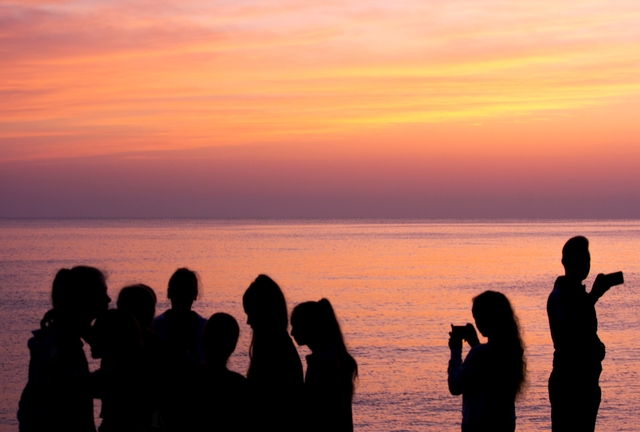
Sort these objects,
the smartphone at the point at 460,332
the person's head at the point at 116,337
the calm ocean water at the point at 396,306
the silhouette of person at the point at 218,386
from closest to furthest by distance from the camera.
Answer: the person's head at the point at 116,337, the silhouette of person at the point at 218,386, the smartphone at the point at 460,332, the calm ocean water at the point at 396,306

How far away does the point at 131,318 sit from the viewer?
4.03m

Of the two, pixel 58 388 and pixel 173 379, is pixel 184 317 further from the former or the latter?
pixel 58 388

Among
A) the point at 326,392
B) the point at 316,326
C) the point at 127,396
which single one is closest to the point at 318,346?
the point at 316,326

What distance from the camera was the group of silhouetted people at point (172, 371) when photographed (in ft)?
12.9

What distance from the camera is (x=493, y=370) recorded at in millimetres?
5047

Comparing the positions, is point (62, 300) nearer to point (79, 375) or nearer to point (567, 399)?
point (79, 375)

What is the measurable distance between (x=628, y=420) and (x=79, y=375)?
12540 mm

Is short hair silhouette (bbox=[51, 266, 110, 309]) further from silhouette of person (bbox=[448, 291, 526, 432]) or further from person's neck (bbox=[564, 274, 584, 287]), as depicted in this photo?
person's neck (bbox=[564, 274, 584, 287])

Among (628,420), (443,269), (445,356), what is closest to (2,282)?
(443,269)

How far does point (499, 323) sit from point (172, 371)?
2.12 metres

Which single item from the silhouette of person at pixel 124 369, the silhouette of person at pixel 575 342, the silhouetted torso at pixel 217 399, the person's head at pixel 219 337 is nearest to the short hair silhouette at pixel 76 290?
the silhouette of person at pixel 124 369

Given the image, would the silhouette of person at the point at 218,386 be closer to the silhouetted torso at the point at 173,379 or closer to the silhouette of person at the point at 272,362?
the silhouetted torso at the point at 173,379

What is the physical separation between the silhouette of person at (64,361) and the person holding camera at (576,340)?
365 centimetres

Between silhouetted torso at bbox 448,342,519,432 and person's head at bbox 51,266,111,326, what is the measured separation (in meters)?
2.36
